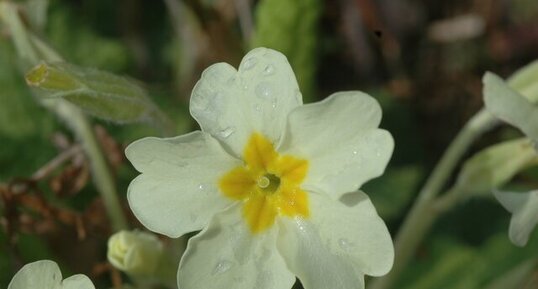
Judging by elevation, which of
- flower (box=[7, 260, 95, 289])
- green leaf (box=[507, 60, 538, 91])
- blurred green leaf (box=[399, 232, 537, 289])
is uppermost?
flower (box=[7, 260, 95, 289])

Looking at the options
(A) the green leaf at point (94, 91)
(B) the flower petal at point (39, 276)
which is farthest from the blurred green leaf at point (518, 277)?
(B) the flower petal at point (39, 276)

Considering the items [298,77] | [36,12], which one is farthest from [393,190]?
[36,12]

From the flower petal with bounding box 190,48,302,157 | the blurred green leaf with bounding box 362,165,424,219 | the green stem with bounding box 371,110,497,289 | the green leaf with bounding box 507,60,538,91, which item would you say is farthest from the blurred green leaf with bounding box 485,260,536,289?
the flower petal with bounding box 190,48,302,157

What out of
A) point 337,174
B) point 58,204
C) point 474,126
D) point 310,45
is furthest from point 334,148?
point 58,204

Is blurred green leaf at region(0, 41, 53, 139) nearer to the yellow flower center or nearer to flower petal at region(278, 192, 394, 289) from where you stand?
the yellow flower center

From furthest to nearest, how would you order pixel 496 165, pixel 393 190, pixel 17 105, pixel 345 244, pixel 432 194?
pixel 393 190, pixel 17 105, pixel 432 194, pixel 496 165, pixel 345 244

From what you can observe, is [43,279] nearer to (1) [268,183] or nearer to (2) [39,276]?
(2) [39,276]

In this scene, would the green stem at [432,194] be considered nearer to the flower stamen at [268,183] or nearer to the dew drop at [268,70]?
the flower stamen at [268,183]
